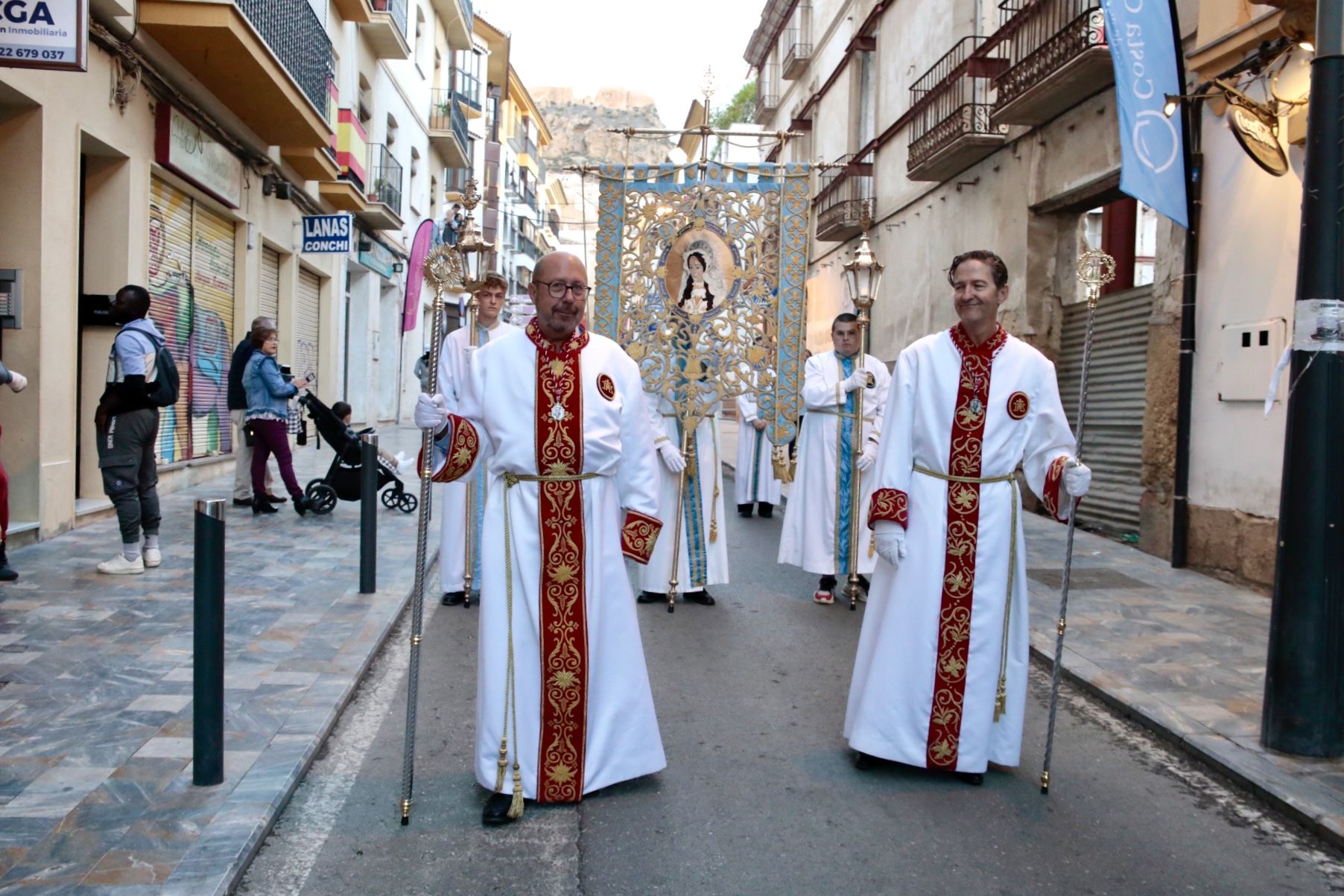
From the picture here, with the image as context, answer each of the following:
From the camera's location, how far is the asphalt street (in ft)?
11.5

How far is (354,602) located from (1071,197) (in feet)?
29.8

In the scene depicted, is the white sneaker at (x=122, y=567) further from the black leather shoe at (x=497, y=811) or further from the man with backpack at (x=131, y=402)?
the black leather shoe at (x=497, y=811)

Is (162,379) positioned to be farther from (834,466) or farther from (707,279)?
(834,466)

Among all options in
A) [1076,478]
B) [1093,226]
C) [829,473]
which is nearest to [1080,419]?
[1076,478]

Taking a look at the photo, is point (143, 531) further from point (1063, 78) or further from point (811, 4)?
point (811, 4)

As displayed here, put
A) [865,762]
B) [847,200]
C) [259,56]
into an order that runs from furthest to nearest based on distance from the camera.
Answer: [847,200]
[259,56]
[865,762]

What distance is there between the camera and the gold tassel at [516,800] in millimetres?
3904

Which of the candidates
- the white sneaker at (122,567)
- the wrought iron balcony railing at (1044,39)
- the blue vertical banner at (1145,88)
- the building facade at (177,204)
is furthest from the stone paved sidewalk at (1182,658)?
the building facade at (177,204)

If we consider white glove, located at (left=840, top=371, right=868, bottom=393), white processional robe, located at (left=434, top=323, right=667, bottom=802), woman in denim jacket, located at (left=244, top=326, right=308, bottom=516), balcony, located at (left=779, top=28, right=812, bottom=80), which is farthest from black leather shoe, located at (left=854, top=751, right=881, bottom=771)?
balcony, located at (left=779, top=28, right=812, bottom=80)

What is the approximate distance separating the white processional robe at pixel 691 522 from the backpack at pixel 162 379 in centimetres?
309

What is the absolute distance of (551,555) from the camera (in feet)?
13.4

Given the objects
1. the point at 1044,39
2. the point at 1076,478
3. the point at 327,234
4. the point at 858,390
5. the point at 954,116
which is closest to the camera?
the point at 1076,478

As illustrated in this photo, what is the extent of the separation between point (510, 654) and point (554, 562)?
1.12 ft

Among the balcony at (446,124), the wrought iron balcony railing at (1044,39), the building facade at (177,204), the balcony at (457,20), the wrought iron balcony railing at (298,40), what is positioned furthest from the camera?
the balcony at (446,124)
